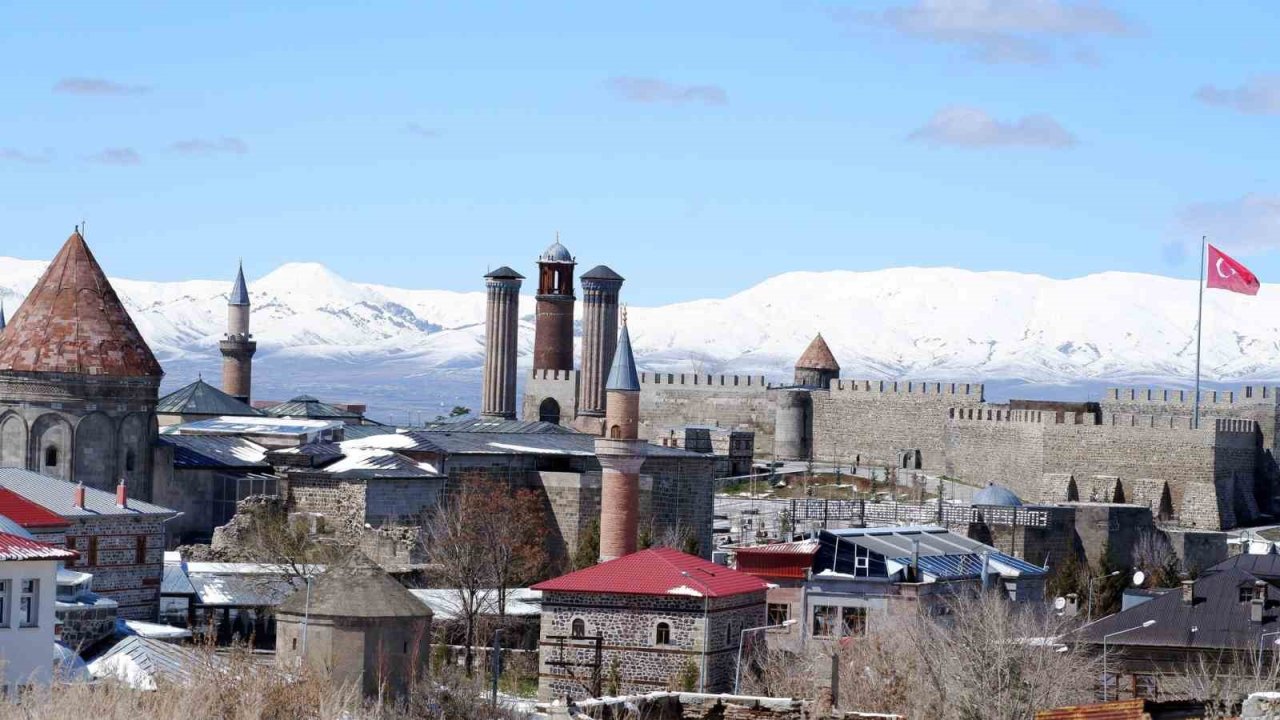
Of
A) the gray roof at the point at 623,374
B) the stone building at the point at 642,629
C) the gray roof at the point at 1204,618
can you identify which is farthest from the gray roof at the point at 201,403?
the gray roof at the point at 1204,618

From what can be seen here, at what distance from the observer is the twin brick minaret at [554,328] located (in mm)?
80500

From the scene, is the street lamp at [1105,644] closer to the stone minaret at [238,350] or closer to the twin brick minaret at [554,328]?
the stone minaret at [238,350]

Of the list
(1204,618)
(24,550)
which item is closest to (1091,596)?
(1204,618)

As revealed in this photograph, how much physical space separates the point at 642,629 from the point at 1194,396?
38.5 metres

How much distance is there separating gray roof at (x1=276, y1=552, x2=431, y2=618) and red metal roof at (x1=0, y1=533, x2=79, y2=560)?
4.25 m

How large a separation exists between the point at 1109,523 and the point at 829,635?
71.2 feet

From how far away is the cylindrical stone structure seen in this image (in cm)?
8012

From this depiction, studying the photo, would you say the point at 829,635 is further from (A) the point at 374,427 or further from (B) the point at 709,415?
(B) the point at 709,415

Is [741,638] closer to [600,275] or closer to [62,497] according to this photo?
[62,497]

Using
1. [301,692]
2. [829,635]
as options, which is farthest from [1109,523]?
[301,692]

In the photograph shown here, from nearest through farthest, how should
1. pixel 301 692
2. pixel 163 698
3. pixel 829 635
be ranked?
pixel 163 698 → pixel 301 692 → pixel 829 635

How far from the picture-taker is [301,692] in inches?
1097

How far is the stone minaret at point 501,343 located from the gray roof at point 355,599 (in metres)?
44.2

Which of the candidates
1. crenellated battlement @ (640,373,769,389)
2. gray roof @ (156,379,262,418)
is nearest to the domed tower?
crenellated battlement @ (640,373,769,389)
